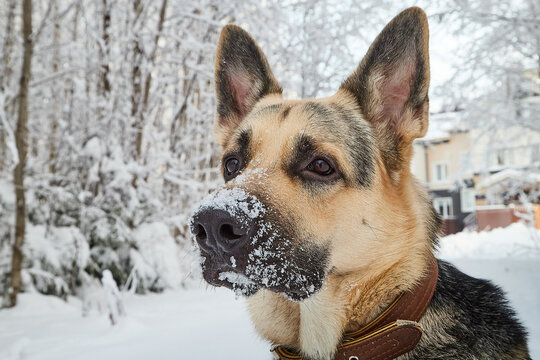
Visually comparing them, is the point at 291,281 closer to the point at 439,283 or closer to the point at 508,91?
the point at 439,283

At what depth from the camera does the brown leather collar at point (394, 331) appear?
1.79 m

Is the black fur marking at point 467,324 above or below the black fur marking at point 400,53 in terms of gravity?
below

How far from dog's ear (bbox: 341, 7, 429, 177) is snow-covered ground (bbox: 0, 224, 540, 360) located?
120 centimetres

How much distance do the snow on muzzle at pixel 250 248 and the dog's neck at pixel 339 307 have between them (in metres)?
0.16

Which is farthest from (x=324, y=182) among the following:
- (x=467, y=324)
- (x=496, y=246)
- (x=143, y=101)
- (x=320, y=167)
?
(x=496, y=246)

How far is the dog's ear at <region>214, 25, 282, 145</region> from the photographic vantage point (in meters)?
2.88

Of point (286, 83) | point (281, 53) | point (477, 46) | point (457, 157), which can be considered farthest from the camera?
point (457, 157)

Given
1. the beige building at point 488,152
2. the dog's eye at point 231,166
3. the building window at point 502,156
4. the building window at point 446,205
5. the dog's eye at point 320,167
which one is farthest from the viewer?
the building window at point 446,205

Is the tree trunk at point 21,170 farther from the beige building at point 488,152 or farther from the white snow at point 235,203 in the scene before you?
the beige building at point 488,152

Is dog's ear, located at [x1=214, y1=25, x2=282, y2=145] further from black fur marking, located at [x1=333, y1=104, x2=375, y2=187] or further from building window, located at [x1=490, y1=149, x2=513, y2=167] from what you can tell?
building window, located at [x1=490, y1=149, x2=513, y2=167]

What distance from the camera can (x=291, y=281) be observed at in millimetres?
1891

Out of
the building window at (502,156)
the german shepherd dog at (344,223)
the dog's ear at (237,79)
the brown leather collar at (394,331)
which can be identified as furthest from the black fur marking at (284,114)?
the building window at (502,156)

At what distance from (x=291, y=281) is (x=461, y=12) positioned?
7.09 metres

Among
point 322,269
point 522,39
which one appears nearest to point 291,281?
point 322,269
